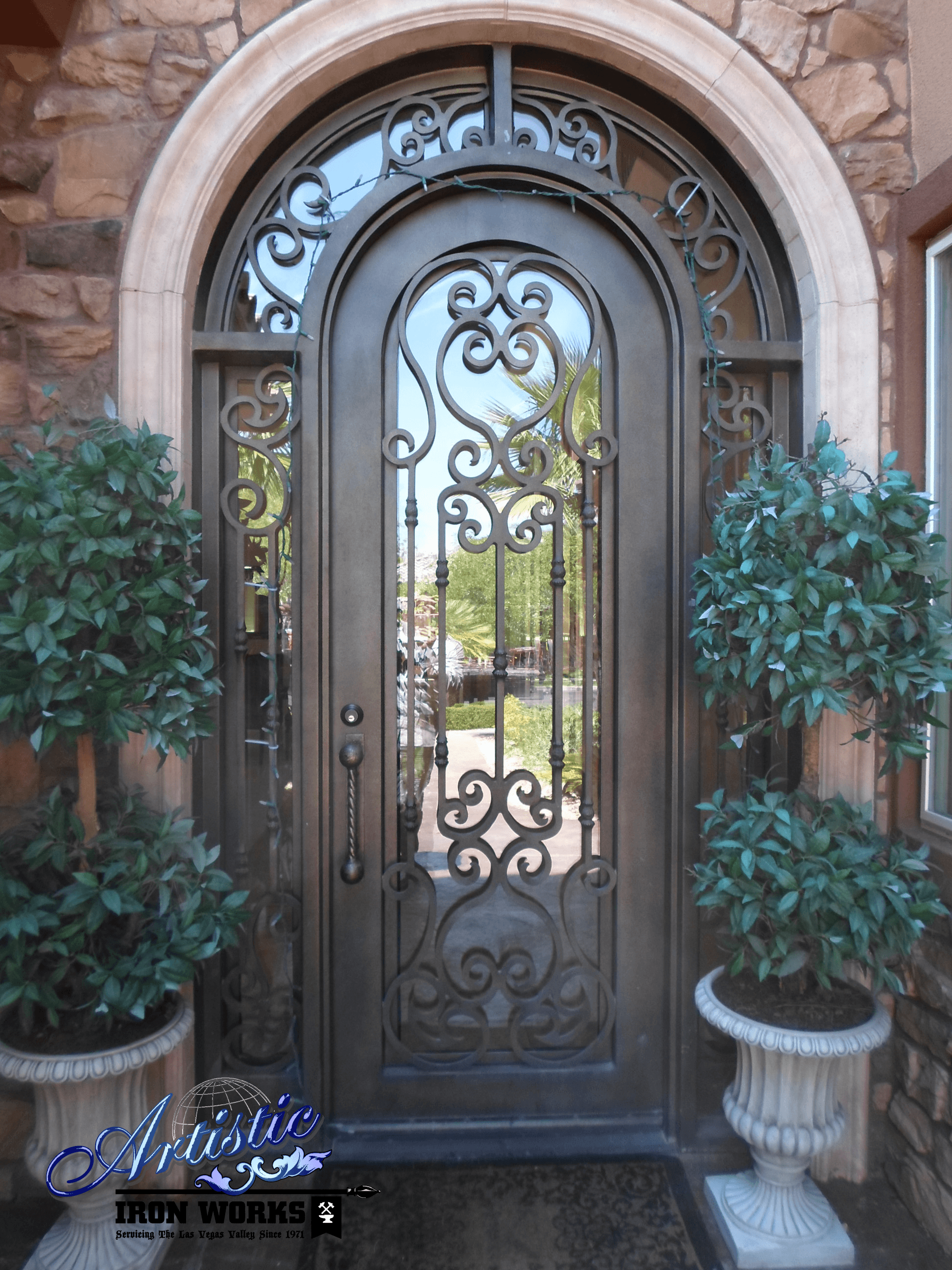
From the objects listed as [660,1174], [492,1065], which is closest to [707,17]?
[492,1065]

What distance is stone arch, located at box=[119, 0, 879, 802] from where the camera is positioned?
1.87 metres

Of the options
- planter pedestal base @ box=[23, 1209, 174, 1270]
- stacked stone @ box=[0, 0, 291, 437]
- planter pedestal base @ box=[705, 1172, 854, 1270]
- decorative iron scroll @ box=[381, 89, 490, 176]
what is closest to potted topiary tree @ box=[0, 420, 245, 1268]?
planter pedestal base @ box=[23, 1209, 174, 1270]

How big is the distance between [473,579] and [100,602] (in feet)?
3.22

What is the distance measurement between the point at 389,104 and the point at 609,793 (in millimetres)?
2029

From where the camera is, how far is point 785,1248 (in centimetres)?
167

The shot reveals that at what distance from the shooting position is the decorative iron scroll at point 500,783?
2.08 meters

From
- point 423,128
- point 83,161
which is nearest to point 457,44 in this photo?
point 423,128

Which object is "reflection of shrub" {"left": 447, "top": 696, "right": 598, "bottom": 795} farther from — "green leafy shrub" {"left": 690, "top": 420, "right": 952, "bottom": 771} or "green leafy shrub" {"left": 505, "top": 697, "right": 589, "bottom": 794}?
"green leafy shrub" {"left": 690, "top": 420, "right": 952, "bottom": 771}

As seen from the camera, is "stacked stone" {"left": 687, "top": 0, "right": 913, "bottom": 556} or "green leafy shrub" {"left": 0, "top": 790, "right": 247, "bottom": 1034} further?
"stacked stone" {"left": 687, "top": 0, "right": 913, "bottom": 556}

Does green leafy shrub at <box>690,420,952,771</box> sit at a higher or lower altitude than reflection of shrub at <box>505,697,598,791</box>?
higher

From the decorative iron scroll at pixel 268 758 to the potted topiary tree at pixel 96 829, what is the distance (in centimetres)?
36

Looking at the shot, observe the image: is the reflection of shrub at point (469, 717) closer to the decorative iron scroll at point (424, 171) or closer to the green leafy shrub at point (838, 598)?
the green leafy shrub at point (838, 598)

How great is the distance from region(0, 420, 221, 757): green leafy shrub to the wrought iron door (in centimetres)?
53

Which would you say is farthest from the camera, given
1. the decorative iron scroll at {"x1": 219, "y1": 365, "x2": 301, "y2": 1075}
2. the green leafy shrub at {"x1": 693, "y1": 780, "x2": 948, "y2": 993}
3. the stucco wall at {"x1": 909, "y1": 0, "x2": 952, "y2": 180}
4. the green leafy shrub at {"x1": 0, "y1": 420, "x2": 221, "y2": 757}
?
the decorative iron scroll at {"x1": 219, "y1": 365, "x2": 301, "y2": 1075}
